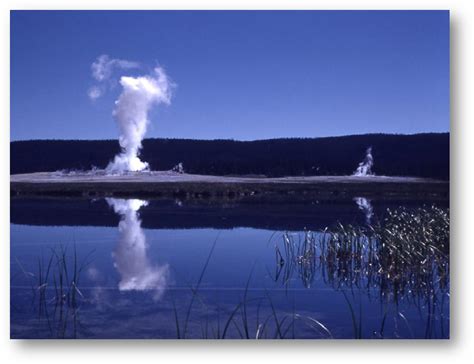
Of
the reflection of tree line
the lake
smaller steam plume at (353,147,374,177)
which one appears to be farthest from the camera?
smaller steam plume at (353,147,374,177)

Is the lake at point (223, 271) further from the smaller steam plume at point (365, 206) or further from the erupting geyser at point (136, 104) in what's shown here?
the erupting geyser at point (136, 104)

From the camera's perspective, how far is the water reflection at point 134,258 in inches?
142

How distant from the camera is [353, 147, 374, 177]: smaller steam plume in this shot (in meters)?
3.84

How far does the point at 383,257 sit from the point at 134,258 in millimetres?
1530

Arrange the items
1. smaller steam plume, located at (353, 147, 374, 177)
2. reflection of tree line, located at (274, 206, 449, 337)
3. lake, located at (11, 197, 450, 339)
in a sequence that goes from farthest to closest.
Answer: smaller steam plume, located at (353, 147, 374, 177)
reflection of tree line, located at (274, 206, 449, 337)
lake, located at (11, 197, 450, 339)

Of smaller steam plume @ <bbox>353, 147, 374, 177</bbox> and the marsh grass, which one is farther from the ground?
smaller steam plume @ <bbox>353, 147, 374, 177</bbox>

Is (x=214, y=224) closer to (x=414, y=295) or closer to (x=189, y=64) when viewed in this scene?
(x=189, y=64)

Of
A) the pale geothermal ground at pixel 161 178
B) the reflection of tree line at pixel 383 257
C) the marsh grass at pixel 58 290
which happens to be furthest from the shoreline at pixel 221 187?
the marsh grass at pixel 58 290

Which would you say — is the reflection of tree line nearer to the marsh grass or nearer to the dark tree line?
the dark tree line

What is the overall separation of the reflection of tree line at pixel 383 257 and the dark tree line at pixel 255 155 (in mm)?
336

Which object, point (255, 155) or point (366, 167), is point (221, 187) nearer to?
point (255, 155)

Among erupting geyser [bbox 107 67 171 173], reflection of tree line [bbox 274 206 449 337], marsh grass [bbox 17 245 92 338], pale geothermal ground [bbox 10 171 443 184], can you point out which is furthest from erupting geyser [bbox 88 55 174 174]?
reflection of tree line [bbox 274 206 449 337]

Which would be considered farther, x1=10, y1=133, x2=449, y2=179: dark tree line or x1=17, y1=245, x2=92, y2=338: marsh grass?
x1=10, y1=133, x2=449, y2=179: dark tree line

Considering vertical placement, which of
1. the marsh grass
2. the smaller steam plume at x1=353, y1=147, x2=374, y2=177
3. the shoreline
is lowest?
the marsh grass
